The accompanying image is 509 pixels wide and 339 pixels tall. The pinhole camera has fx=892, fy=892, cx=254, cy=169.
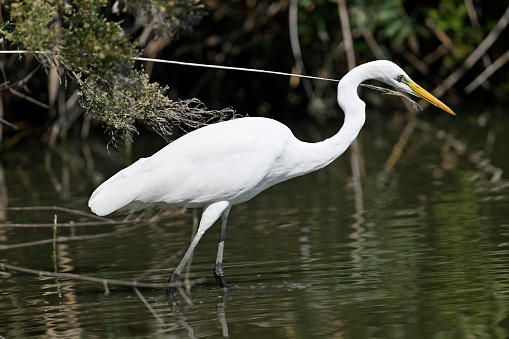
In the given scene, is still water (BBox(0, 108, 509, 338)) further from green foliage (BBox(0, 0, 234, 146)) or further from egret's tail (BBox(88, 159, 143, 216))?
green foliage (BBox(0, 0, 234, 146))

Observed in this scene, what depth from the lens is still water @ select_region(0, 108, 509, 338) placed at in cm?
498

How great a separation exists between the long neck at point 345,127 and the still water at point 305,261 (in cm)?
77

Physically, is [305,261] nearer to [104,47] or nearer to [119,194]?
[119,194]

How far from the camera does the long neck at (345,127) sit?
6176 millimetres

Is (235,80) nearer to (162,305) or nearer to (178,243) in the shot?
(178,243)

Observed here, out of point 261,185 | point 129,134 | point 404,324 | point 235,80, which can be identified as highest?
point 235,80

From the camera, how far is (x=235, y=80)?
19.4 m

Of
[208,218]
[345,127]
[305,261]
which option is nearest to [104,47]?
[208,218]

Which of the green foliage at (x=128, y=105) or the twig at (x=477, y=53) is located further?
the twig at (x=477, y=53)

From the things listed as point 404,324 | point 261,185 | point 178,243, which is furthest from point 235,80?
point 404,324

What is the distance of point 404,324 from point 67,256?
3556mm

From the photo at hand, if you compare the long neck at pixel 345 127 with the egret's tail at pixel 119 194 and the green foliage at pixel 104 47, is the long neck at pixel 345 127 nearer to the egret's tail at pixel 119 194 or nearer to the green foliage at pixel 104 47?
the green foliage at pixel 104 47

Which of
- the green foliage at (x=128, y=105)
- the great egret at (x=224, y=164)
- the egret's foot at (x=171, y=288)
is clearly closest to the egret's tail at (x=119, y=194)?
the great egret at (x=224, y=164)

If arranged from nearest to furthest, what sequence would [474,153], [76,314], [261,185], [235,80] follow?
[76,314] < [261,185] < [474,153] < [235,80]
